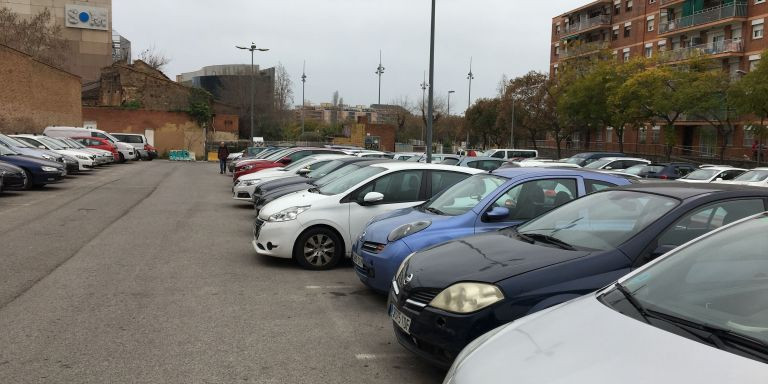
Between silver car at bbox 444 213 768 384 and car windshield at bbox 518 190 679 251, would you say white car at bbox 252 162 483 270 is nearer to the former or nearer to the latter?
car windshield at bbox 518 190 679 251

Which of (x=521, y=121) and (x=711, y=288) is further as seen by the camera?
(x=521, y=121)

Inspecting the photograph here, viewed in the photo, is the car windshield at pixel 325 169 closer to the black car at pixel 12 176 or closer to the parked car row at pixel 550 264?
the parked car row at pixel 550 264

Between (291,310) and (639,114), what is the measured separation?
40801mm

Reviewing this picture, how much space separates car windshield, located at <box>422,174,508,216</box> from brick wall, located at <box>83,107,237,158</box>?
51366mm

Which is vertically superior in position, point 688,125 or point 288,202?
point 688,125

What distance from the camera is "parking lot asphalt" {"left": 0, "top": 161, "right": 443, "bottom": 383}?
4.41 meters

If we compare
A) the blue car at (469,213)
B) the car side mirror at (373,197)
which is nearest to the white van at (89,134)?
the car side mirror at (373,197)

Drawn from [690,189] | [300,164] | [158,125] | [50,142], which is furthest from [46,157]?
Answer: [158,125]

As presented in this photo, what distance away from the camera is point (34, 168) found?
17.2 metres

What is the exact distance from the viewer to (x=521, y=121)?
57344mm

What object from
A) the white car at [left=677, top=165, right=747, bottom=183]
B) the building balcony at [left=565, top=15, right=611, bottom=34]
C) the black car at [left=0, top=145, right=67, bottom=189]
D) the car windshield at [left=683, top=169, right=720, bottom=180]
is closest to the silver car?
the black car at [left=0, top=145, right=67, bottom=189]

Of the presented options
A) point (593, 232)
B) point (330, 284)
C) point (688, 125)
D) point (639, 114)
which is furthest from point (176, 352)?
point (688, 125)

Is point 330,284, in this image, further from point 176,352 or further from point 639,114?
point 639,114

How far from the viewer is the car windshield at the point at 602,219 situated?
4375 mm
